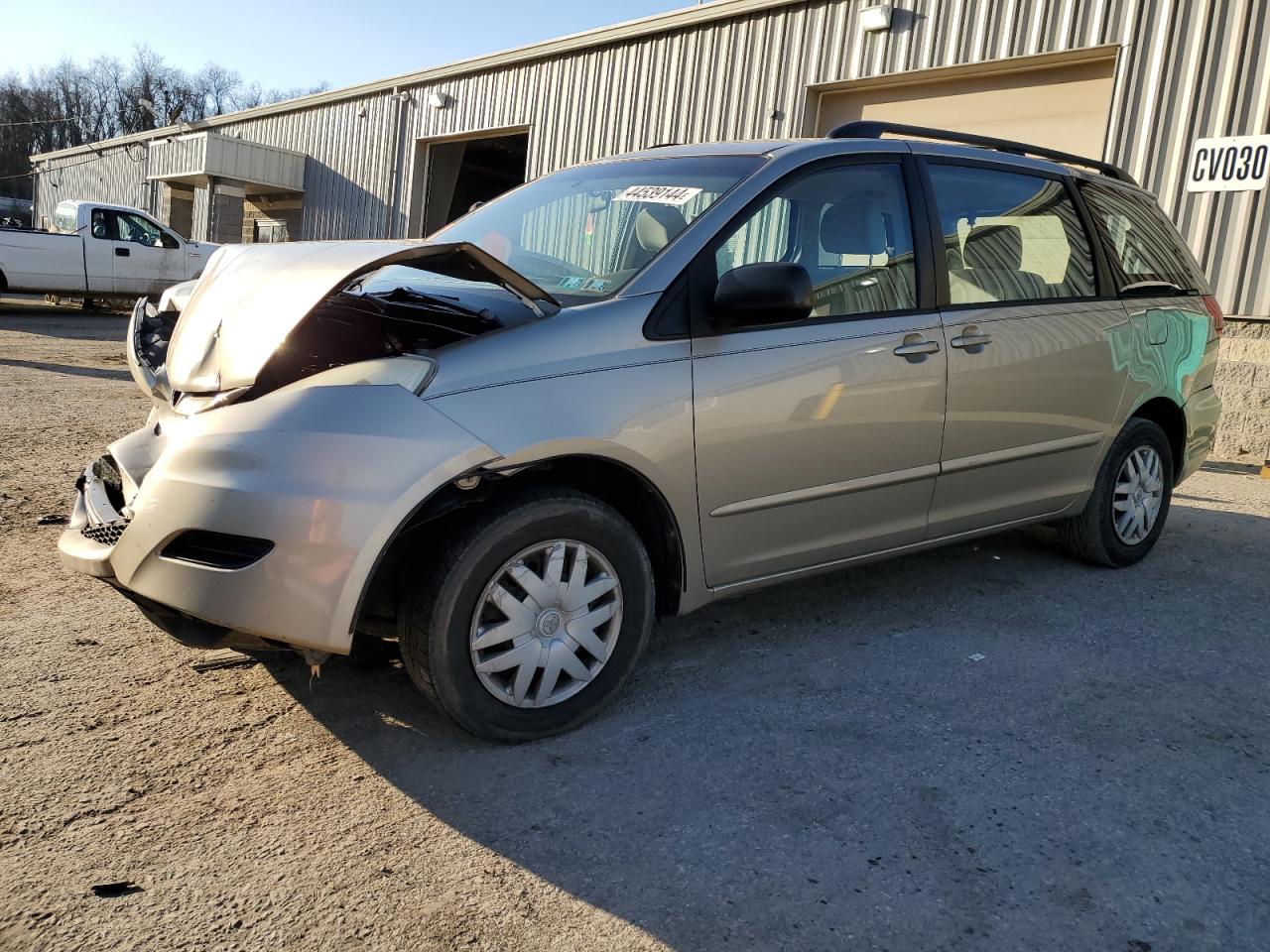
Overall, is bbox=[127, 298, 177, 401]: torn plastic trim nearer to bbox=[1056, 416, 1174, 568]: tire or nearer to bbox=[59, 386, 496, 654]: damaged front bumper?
bbox=[59, 386, 496, 654]: damaged front bumper

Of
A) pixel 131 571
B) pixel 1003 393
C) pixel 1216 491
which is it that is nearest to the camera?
pixel 131 571

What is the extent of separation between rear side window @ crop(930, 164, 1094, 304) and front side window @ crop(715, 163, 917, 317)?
228mm

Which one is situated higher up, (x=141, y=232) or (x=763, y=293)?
(x=141, y=232)

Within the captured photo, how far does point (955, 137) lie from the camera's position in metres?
4.18

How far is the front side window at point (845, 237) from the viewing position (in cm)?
341

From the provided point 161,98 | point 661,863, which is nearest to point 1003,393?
point 661,863

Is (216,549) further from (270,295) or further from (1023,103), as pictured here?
(1023,103)

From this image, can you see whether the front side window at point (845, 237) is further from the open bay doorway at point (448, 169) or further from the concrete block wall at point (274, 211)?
the concrete block wall at point (274, 211)

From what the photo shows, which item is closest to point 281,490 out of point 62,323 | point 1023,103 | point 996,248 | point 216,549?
point 216,549

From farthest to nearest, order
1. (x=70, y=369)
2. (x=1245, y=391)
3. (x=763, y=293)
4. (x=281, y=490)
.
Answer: (x=70, y=369) < (x=1245, y=391) < (x=763, y=293) < (x=281, y=490)

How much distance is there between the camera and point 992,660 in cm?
363

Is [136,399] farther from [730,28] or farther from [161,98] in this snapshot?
[161,98]

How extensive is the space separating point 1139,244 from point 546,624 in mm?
3586

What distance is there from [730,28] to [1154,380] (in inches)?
358
